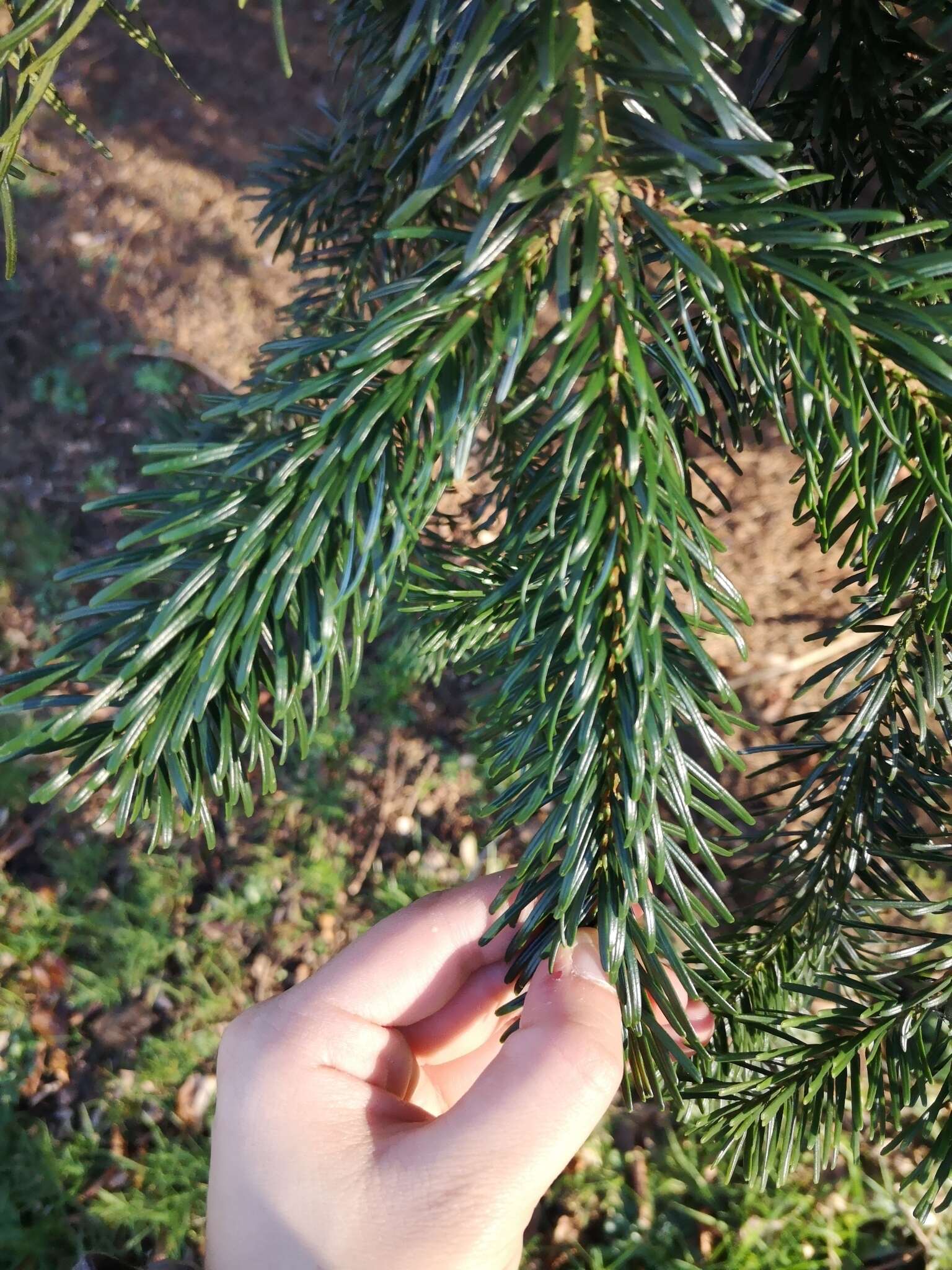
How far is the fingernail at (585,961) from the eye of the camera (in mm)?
830

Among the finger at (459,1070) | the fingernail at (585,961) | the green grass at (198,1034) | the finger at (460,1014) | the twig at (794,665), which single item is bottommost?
the green grass at (198,1034)

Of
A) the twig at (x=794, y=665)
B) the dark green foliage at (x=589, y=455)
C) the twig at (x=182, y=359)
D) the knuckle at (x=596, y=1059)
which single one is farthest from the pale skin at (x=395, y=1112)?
the twig at (x=182, y=359)

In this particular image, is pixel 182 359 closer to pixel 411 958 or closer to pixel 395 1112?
pixel 411 958

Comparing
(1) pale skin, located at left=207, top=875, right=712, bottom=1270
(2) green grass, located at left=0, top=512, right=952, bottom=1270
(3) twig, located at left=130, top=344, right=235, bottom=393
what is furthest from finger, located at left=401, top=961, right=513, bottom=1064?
(3) twig, located at left=130, top=344, right=235, bottom=393

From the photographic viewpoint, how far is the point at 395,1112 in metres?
1.06

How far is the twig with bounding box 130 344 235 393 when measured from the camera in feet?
9.47

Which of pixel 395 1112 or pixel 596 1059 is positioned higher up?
pixel 596 1059

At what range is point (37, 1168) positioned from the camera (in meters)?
2.16

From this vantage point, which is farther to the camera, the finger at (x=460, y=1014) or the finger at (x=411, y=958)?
the finger at (x=460, y=1014)

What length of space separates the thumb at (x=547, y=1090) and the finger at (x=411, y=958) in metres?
0.24

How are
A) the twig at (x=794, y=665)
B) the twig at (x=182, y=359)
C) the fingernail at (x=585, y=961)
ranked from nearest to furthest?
the fingernail at (x=585, y=961), the twig at (x=794, y=665), the twig at (x=182, y=359)

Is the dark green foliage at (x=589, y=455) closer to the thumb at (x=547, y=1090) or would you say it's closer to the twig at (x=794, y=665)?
the thumb at (x=547, y=1090)

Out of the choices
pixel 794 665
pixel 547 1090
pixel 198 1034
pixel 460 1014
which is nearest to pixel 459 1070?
pixel 460 1014

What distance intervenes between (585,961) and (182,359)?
2.68 m
